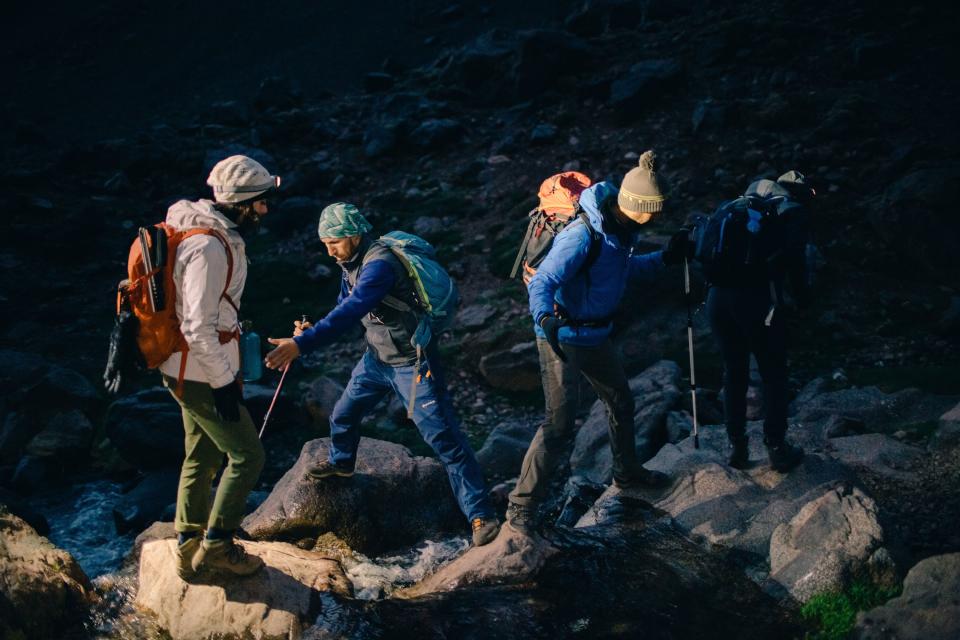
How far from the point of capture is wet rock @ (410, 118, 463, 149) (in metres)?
21.5

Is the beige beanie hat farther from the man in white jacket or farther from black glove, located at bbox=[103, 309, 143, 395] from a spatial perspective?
black glove, located at bbox=[103, 309, 143, 395]

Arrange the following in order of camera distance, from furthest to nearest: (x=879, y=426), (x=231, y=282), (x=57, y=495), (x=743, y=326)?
(x=57, y=495) < (x=879, y=426) < (x=743, y=326) < (x=231, y=282)

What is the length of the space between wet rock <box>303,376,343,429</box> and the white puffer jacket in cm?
703

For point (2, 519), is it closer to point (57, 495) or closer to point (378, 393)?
point (378, 393)

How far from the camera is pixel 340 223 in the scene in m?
6.06

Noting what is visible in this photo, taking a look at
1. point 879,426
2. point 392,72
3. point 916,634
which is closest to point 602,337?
point 916,634

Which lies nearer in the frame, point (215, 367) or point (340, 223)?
point (215, 367)

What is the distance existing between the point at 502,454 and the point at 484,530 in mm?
3899

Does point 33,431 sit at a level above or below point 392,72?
below

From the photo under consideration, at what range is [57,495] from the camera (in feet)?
36.6

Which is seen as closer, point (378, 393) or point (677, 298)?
point (378, 393)

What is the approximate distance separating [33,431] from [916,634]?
465 inches

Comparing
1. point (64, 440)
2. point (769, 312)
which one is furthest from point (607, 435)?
point (64, 440)

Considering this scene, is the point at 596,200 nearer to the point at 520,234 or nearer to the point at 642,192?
the point at 642,192
